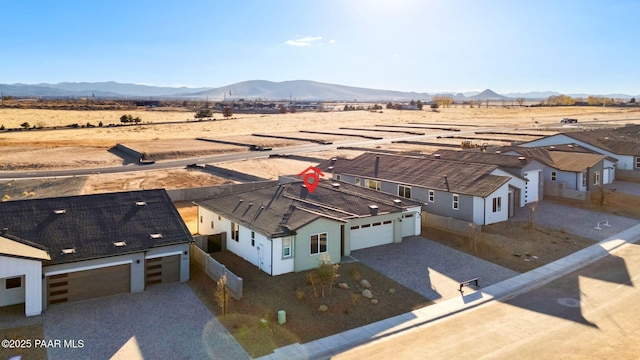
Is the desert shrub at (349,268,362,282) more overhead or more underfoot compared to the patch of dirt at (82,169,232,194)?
more underfoot

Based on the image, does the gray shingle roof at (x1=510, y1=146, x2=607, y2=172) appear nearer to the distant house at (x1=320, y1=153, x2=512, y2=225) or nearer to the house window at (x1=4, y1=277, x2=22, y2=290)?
the distant house at (x1=320, y1=153, x2=512, y2=225)

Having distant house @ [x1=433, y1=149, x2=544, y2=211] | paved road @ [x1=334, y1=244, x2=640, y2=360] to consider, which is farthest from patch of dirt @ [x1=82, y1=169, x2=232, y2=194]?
paved road @ [x1=334, y1=244, x2=640, y2=360]

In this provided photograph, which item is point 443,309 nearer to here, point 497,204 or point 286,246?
→ point 286,246

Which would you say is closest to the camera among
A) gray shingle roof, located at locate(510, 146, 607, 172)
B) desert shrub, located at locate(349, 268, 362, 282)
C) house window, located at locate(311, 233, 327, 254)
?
desert shrub, located at locate(349, 268, 362, 282)

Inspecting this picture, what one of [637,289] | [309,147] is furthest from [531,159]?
[309,147]

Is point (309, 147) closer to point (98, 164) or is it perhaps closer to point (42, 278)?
point (98, 164)

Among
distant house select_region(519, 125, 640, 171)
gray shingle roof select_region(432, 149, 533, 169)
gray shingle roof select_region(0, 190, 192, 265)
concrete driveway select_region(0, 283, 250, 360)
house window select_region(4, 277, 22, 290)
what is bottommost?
concrete driveway select_region(0, 283, 250, 360)

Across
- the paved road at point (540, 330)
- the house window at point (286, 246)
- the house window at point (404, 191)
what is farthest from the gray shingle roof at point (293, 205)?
the paved road at point (540, 330)
